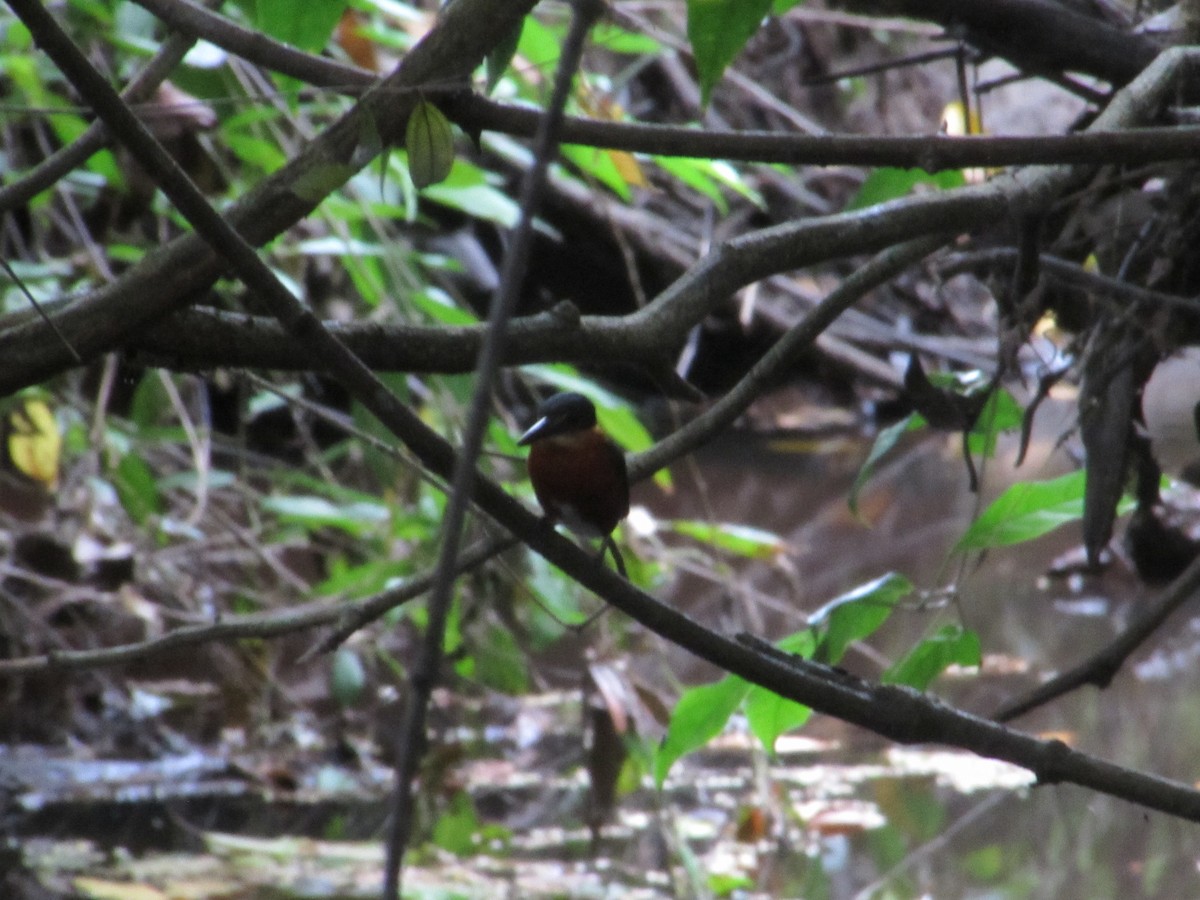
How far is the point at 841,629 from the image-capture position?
137 centimetres

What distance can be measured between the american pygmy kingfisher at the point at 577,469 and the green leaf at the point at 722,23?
0.39 metres

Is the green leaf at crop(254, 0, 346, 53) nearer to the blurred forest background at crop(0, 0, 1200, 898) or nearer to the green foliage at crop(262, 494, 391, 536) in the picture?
the blurred forest background at crop(0, 0, 1200, 898)

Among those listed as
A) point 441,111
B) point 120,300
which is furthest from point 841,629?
point 120,300

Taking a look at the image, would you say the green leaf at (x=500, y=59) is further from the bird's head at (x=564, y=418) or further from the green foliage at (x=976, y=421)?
the green foliage at (x=976, y=421)

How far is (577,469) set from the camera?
55.8 inches

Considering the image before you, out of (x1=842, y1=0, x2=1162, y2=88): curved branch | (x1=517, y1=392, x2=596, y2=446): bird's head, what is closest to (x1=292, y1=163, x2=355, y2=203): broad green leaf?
(x1=517, y1=392, x2=596, y2=446): bird's head

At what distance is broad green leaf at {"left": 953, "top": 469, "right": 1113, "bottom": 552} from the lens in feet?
4.57

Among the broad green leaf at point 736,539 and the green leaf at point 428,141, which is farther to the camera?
the broad green leaf at point 736,539

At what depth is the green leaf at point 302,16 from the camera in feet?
3.96

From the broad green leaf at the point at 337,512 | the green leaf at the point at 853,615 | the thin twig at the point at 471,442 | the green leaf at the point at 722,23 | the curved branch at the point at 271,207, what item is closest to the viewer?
the thin twig at the point at 471,442

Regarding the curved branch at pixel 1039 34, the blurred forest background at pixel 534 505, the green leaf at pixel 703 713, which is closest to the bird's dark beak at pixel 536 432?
the blurred forest background at pixel 534 505

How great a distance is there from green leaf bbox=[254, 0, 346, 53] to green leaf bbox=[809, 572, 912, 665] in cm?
71

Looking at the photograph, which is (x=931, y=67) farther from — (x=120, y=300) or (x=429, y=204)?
(x=120, y=300)

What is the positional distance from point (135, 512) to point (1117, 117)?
6.45 feet
